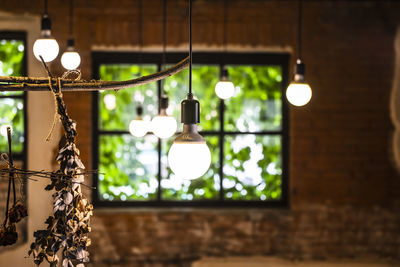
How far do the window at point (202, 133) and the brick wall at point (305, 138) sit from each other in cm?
15

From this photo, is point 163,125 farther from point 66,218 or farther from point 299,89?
point 66,218

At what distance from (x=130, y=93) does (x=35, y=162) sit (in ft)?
3.82

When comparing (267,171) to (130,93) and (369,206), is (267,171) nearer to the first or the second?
(369,206)

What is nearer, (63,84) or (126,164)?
(63,84)

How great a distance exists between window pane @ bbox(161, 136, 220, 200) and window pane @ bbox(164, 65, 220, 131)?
0.19 m

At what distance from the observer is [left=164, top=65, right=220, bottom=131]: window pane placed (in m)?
5.11

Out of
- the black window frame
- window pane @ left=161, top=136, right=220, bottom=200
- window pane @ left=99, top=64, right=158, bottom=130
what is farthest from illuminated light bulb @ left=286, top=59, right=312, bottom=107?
the black window frame

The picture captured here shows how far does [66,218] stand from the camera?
182 cm

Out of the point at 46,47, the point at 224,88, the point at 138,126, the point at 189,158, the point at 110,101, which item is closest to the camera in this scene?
the point at 189,158

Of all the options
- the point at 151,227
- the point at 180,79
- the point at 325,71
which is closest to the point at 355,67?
the point at 325,71

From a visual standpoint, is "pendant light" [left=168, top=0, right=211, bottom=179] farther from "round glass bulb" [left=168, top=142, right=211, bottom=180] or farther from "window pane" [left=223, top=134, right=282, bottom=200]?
"window pane" [left=223, top=134, right=282, bottom=200]

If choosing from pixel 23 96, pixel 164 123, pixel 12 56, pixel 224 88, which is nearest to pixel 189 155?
pixel 164 123

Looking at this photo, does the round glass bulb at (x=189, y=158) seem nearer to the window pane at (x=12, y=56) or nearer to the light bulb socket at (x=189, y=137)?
the light bulb socket at (x=189, y=137)

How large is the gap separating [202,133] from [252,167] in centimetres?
62
